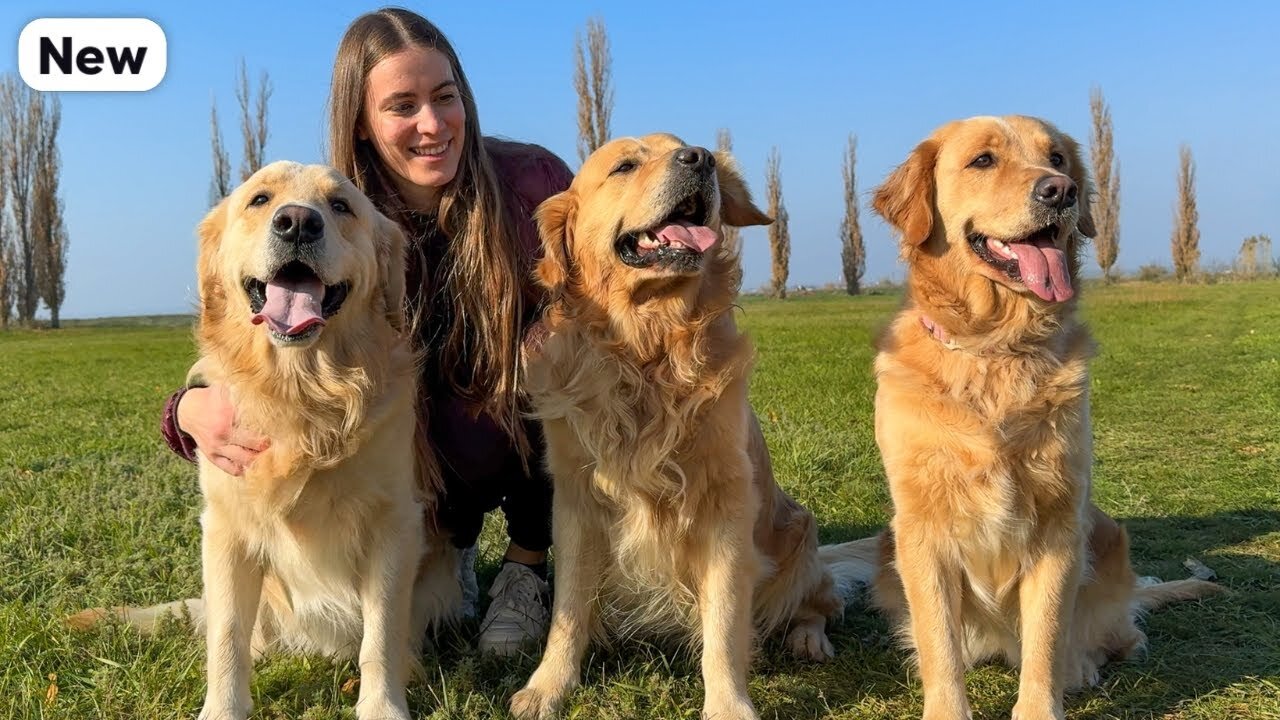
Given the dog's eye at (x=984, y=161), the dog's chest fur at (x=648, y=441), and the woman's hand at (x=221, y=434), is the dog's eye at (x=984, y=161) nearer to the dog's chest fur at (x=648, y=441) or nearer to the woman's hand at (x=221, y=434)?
the dog's chest fur at (x=648, y=441)

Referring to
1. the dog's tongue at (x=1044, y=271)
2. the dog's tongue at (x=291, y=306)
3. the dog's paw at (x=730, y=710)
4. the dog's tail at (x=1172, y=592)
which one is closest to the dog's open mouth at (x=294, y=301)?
the dog's tongue at (x=291, y=306)

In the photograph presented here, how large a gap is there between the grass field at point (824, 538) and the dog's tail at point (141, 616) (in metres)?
0.05

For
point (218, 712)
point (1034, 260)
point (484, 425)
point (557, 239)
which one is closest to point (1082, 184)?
point (1034, 260)

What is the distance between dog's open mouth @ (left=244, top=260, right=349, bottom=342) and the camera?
2326mm

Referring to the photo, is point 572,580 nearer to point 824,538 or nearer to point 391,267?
point 391,267

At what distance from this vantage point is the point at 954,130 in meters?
2.75

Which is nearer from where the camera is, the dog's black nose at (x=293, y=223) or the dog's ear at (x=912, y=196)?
the dog's black nose at (x=293, y=223)

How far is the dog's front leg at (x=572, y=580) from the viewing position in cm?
261

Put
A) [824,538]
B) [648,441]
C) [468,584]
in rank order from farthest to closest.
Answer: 1. [824,538]
2. [468,584]
3. [648,441]

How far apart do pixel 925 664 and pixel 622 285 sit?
1372mm

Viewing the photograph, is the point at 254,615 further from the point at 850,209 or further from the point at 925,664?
the point at 850,209

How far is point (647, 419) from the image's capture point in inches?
103

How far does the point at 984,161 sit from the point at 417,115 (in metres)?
1.87

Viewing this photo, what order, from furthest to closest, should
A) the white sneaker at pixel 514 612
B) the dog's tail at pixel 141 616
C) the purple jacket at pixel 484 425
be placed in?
the purple jacket at pixel 484 425
the white sneaker at pixel 514 612
the dog's tail at pixel 141 616
